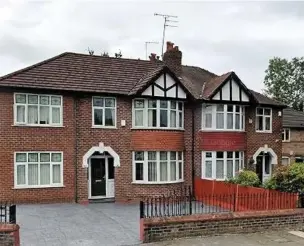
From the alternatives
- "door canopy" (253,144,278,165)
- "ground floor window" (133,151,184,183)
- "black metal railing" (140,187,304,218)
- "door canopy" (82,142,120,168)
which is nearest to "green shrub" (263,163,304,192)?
"black metal railing" (140,187,304,218)

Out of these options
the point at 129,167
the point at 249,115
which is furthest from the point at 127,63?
the point at 249,115

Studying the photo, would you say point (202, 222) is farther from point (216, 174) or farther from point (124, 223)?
point (216, 174)

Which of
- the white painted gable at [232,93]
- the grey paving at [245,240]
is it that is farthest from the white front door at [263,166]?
the grey paving at [245,240]

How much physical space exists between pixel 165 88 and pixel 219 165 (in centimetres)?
515

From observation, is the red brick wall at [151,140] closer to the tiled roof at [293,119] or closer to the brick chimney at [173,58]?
the brick chimney at [173,58]

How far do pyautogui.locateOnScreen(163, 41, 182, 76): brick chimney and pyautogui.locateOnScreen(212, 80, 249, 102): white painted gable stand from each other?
342 centimetres

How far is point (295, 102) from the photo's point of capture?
55906 millimetres

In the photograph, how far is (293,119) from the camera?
106 ft

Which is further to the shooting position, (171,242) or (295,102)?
(295,102)

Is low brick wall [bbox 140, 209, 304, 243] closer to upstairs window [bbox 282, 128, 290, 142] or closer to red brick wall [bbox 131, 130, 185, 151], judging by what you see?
red brick wall [bbox 131, 130, 185, 151]

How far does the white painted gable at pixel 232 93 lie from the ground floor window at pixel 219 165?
Answer: 2.92 m

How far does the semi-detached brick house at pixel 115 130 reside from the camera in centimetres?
1819

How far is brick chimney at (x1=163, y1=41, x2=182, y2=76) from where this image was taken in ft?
76.4

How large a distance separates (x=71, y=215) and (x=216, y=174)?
872cm
